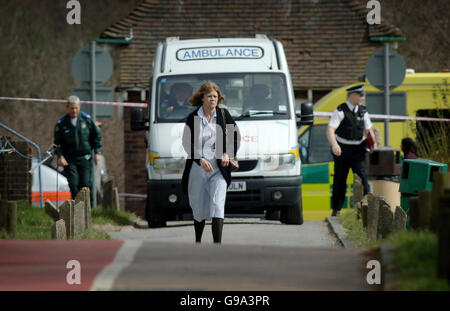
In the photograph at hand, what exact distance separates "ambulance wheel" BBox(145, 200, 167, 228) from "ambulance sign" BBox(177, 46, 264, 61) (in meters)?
2.12

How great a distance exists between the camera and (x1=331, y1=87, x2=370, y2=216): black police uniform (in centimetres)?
1647

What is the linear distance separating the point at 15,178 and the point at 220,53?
19.8 feet

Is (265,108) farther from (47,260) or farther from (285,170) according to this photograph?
(47,260)

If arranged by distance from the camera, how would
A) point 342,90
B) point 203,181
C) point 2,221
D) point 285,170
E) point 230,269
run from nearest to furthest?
point 230,269 → point 203,181 → point 2,221 → point 285,170 → point 342,90

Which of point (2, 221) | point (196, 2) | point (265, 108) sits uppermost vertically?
point (196, 2)

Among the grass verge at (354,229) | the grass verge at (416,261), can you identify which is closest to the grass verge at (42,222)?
the grass verge at (354,229)

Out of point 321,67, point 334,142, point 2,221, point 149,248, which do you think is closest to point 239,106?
point 334,142

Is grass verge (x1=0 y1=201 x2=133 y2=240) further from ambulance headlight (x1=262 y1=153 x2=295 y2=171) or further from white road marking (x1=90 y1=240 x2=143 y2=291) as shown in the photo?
white road marking (x1=90 y1=240 x2=143 y2=291)

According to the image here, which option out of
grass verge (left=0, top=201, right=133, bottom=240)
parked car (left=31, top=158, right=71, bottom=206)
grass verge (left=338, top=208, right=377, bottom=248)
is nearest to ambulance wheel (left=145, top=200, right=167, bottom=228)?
grass verge (left=0, top=201, right=133, bottom=240)

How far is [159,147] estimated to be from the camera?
50.5 feet

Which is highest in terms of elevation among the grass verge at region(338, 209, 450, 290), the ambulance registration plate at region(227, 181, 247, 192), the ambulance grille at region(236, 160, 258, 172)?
the ambulance grille at region(236, 160, 258, 172)

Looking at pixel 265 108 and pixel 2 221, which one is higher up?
pixel 265 108
